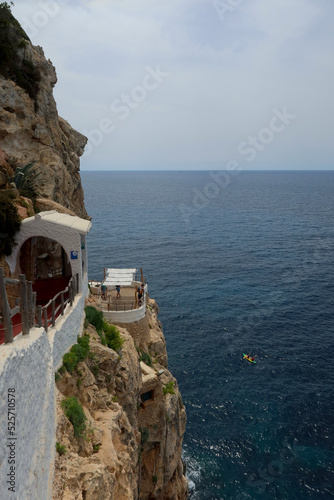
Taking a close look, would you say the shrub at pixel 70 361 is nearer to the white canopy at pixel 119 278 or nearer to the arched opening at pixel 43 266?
the arched opening at pixel 43 266

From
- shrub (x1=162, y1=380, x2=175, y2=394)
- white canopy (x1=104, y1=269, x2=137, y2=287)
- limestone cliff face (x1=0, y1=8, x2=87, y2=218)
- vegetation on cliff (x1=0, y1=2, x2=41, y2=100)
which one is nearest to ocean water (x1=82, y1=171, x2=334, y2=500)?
shrub (x1=162, y1=380, x2=175, y2=394)

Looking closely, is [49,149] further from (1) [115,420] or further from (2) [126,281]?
(1) [115,420]

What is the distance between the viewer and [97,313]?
21.7 m

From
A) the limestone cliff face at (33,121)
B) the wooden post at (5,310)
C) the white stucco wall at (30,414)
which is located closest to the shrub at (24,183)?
the limestone cliff face at (33,121)

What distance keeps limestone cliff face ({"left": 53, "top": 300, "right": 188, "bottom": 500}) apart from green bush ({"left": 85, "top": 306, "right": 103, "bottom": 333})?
111 centimetres

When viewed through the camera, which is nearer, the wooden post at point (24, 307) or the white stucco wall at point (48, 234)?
the wooden post at point (24, 307)

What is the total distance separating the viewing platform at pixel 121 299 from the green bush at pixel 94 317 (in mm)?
5715

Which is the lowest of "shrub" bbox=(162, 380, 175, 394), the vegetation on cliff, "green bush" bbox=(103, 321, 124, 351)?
"shrub" bbox=(162, 380, 175, 394)

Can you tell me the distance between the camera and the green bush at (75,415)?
1387cm

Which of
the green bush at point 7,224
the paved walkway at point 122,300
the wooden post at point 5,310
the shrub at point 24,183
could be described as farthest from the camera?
the paved walkway at point 122,300

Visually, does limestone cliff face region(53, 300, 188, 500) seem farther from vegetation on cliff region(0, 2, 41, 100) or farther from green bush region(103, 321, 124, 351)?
vegetation on cliff region(0, 2, 41, 100)

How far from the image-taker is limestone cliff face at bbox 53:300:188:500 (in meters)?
12.6

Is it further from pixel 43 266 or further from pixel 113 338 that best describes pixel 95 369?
pixel 43 266

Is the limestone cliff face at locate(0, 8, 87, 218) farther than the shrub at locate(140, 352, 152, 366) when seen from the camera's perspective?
Yes
